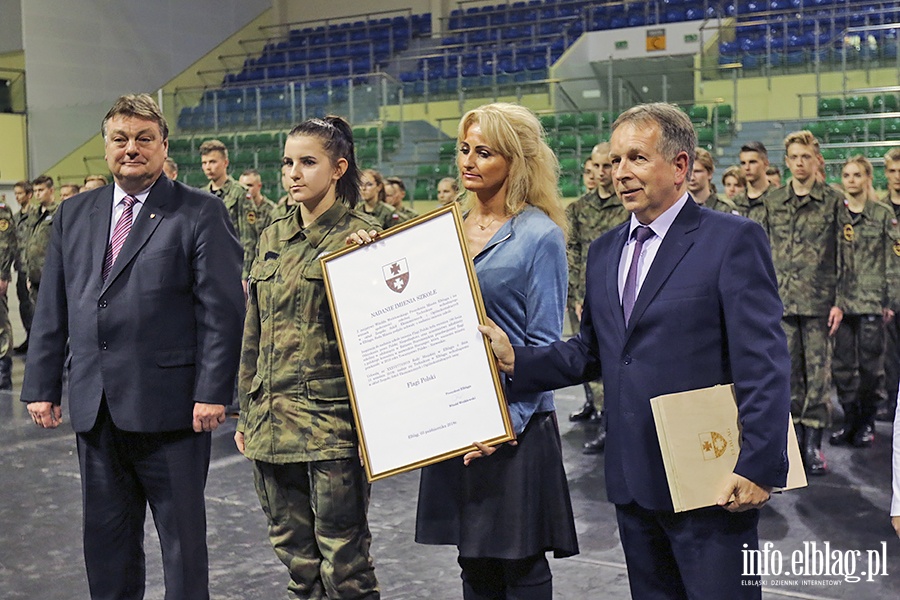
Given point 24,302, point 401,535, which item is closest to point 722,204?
point 401,535

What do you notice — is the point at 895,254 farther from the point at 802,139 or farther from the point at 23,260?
the point at 23,260

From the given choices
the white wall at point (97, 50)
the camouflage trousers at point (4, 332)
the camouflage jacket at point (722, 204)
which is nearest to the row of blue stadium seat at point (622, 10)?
the white wall at point (97, 50)

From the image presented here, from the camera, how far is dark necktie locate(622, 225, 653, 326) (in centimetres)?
225

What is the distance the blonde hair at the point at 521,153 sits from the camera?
2.48 meters

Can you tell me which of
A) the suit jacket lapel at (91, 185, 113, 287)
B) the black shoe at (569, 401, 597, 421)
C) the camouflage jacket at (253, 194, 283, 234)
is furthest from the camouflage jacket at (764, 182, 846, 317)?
the camouflage jacket at (253, 194, 283, 234)

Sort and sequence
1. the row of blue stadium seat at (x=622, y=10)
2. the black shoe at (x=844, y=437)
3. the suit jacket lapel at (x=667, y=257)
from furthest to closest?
the row of blue stadium seat at (x=622, y=10), the black shoe at (x=844, y=437), the suit jacket lapel at (x=667, y=257)

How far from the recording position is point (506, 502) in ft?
8.16

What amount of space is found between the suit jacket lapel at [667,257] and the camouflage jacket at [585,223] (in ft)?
13.6

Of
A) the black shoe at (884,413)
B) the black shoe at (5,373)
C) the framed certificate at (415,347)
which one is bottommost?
the black shoe at (884,413)

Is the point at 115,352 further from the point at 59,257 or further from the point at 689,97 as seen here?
the point at 689,97

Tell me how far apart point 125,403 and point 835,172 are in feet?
33.5

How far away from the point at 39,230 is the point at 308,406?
26.4ft

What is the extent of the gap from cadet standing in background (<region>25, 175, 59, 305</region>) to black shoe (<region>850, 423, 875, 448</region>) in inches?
283

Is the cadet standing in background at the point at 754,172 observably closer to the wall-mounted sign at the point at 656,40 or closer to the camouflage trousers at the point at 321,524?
the camouflage trousers at the point at 321,524
